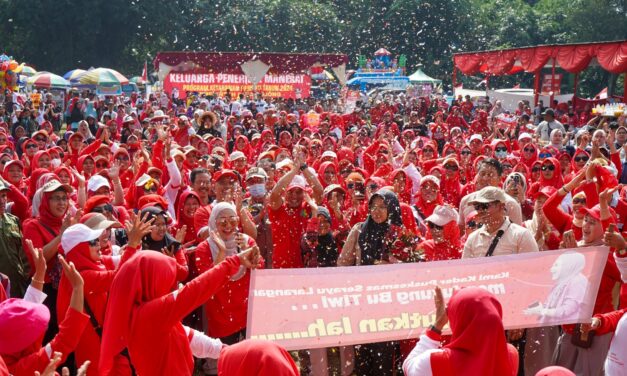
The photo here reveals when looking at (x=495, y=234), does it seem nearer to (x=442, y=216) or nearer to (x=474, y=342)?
(x=442, y=216)

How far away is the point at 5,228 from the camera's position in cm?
591

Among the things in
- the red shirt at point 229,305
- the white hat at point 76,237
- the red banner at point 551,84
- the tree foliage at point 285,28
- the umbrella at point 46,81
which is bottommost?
the red shirt at point 229,305

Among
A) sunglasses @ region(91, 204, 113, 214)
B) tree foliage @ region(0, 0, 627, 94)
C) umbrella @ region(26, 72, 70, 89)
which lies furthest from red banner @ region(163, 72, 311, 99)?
sunglasses @ region(91, 204, 113, 214)

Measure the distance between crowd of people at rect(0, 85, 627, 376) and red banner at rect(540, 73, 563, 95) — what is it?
14.4 m

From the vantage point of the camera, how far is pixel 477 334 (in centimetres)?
321

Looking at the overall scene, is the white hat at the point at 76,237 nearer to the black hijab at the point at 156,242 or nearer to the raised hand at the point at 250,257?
the black hijab at the point at 156,242

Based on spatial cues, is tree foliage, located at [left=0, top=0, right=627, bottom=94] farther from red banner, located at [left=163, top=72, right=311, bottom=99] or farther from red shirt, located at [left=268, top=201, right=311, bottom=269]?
red shirt, located at [left=268, top=201, right=311, bottom=269]

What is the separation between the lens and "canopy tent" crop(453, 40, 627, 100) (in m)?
18.3

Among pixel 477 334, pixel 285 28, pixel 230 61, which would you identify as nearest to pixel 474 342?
pixel 477 334

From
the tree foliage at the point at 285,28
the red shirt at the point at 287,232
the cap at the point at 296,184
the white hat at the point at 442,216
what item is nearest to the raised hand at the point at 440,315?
the white hat at the point at 442,216

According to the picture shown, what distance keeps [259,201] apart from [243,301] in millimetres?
1595

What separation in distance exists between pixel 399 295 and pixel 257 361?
2.32m

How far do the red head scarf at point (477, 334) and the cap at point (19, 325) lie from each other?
1.76 meters

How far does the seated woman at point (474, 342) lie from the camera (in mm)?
3209
